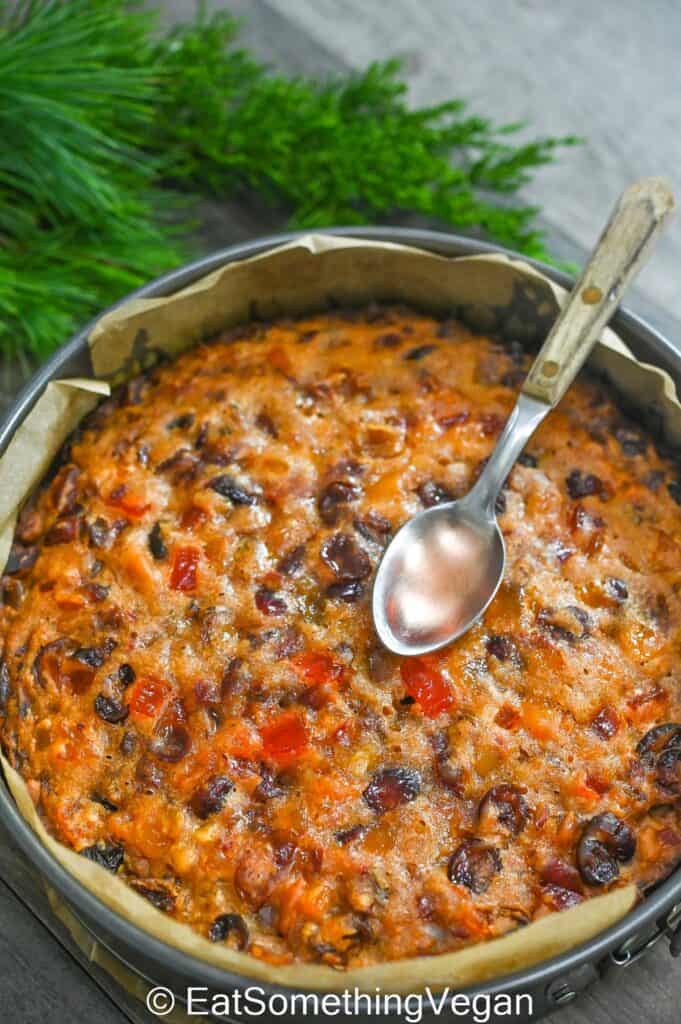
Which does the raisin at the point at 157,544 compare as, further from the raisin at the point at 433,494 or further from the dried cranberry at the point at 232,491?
the raisin at the point at 433,494

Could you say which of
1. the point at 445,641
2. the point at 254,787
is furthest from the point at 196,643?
the point at 445,641

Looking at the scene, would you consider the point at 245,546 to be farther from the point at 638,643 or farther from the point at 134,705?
the point at 638,643

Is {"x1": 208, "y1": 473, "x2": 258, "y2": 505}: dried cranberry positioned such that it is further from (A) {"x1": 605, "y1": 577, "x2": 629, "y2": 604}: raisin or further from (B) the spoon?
(A) {"x1": 605, "y1": 577, "x2": 629, "y2": 604}: raisin

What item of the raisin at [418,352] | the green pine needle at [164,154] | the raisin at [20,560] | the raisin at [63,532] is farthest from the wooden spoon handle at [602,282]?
the raisin at [20,560]

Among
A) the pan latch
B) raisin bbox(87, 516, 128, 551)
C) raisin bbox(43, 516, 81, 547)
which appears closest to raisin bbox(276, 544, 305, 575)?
raisin bbox(87, 516, 128, 551)

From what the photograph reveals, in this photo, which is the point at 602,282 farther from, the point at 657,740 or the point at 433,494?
the point at 657,740

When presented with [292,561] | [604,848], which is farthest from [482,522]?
[604,848]
